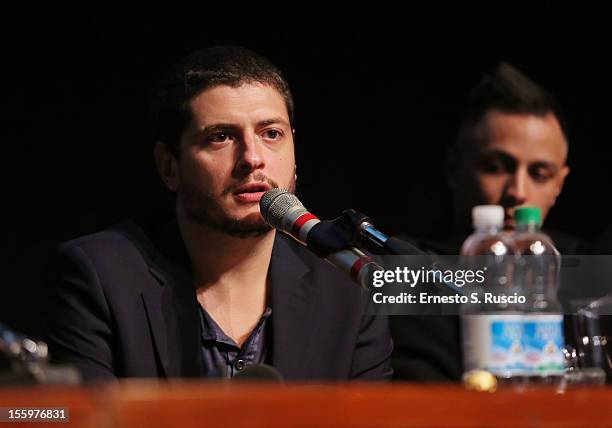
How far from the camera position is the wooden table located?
0.72 meters

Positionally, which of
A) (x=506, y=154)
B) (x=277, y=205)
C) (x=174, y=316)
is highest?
(x=506, y=154)

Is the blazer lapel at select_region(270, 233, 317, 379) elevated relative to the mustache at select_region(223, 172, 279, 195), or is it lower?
lower

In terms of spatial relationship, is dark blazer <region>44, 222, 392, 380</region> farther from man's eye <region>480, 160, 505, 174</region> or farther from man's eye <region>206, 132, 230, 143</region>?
man's eye <region>480, 160, 505, 174</region>

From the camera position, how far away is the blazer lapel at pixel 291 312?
1804 mm

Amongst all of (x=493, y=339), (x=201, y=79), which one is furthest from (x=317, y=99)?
(x=493, y=339)

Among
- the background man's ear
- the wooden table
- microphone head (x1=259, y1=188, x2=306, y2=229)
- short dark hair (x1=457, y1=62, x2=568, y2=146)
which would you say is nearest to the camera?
the wooden table

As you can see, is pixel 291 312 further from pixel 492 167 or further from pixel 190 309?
pixel 492 167

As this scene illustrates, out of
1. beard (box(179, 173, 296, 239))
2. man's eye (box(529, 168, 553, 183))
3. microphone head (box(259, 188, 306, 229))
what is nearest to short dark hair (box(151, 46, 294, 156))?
beard (box(179, 173, 296, 239))

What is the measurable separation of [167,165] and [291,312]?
48cm

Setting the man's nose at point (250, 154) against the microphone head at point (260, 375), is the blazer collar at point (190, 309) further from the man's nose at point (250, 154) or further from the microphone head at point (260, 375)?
the microphone head at point (260, 375)

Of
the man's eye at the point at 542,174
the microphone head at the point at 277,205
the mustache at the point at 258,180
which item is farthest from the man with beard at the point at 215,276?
the man's eye at the point at 542,174

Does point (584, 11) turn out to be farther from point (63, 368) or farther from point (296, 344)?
point (63, 368)

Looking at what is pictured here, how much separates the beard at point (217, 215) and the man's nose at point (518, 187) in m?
0.75

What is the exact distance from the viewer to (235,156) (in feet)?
5.99
